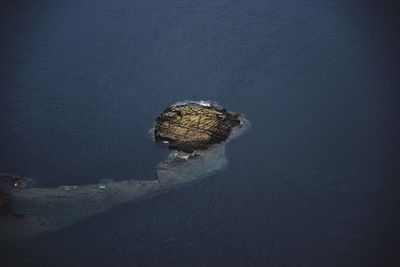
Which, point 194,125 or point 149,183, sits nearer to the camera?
point 149,183

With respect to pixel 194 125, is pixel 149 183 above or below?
below

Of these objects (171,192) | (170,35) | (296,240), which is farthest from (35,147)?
(296,240)

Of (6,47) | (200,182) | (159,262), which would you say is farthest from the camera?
(6,47)

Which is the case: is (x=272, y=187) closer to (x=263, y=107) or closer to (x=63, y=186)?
(x=263, y=107)

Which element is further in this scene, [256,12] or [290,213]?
[256,12]

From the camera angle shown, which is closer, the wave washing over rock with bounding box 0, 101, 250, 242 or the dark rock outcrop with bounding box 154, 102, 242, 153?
the wave washing over rock with bounding box 0, 101, 250, 242
